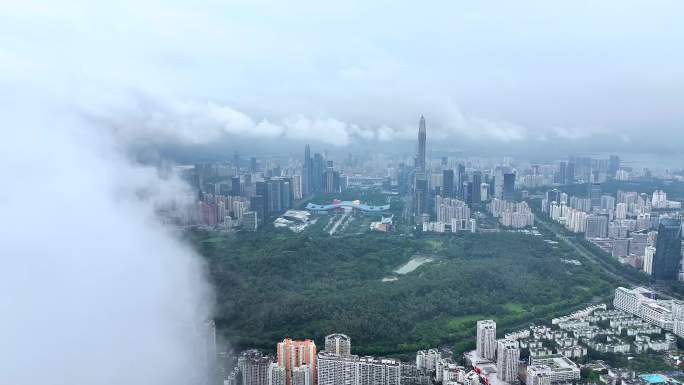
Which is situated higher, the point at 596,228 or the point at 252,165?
the point at 252,165

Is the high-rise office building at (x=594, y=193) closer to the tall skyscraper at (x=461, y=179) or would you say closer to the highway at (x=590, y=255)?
the highway at (x=590, y=255)

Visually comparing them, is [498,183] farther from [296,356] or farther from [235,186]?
[296,356]

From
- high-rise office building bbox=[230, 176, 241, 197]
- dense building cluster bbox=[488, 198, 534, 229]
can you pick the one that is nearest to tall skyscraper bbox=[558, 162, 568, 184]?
dense building cluster bbox=[488, 198, 534, 229]

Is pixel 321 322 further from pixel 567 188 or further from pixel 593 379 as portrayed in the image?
pixel 567 188

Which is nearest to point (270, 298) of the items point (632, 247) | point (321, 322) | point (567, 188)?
point (321, 322)

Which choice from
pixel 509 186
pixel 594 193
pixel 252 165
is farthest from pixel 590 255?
pixel 252 165

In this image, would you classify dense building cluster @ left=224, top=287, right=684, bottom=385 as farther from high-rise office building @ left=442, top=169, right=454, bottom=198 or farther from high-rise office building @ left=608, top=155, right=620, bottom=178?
high-rise office building @ left=608, top=155, right=620, bottom=178
